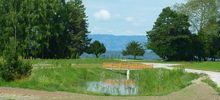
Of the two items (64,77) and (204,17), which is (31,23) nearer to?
(64,77)

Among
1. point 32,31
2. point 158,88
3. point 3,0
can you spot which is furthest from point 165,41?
point 158,88

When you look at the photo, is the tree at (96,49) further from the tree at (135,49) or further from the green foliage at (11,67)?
the green foliage at (11,67)

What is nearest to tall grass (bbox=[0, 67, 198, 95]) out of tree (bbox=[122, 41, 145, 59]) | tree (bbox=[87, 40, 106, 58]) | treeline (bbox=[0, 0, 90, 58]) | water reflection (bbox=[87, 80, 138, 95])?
water reflection (bbox=[87, 80, 138, 95])

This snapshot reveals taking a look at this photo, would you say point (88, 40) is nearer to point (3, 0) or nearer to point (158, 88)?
point (3, 0)

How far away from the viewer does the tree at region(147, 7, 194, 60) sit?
62281 mm

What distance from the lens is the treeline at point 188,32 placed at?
62.8 metres

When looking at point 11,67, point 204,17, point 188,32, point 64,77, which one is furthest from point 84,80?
point 204,17

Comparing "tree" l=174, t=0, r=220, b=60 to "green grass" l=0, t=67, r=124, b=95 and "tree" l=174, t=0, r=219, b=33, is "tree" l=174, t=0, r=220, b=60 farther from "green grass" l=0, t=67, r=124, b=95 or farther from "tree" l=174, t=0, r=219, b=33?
"green grass" l=0, t=67, r=124, b=95

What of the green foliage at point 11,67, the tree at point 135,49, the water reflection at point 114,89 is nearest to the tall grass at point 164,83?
the water reflection at point 114,89

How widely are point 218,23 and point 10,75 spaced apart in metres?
52.4

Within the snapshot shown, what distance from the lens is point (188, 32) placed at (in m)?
64.8

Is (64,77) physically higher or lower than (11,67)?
lower

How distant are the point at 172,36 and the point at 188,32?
435 cm

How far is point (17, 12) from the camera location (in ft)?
179
